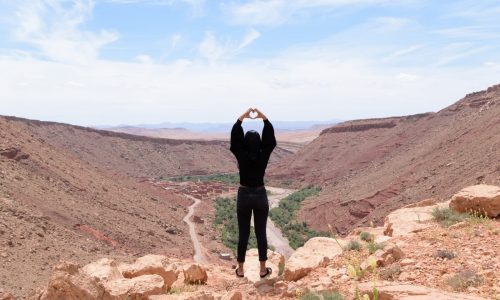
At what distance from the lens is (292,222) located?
132ft

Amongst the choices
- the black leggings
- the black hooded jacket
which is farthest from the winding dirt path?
the black hooded jacket

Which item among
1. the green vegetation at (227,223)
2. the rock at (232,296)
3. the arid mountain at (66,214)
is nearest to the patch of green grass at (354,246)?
the rock at (232,296)

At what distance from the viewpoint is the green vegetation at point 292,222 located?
112 feet

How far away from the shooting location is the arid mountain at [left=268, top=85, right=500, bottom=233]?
31.3 m

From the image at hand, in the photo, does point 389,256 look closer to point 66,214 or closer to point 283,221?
point 66,214

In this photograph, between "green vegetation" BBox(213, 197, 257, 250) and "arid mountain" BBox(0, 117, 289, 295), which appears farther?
"green vegetation" BBox(213, 197, 257, 250)

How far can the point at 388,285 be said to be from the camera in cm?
444

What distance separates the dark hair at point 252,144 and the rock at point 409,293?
6.93ft

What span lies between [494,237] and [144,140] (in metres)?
92.6

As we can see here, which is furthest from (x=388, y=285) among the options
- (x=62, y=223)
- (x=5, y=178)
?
(x=5, y=178)

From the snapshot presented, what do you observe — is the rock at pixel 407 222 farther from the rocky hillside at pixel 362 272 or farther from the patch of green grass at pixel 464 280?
the patch of green grass at pixel 464 280

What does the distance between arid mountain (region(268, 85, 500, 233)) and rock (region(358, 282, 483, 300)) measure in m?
22.3

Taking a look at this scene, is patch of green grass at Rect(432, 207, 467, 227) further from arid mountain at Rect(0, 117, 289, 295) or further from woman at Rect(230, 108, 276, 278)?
arid mountain at Rect(0, 117, 289, 295)

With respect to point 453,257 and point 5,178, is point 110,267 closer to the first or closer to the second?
point 453,257
